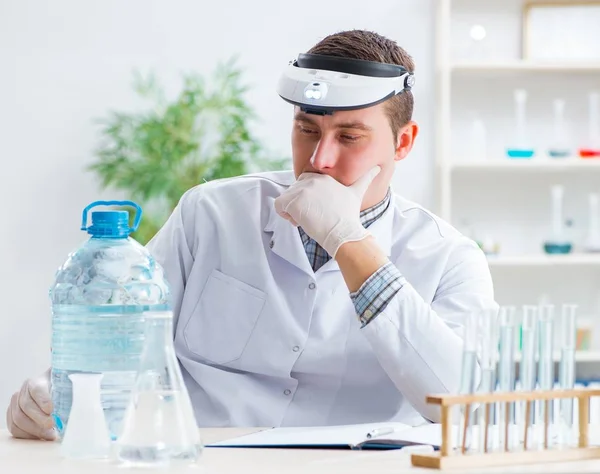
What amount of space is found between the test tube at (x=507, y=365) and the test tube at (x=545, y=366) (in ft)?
0.10

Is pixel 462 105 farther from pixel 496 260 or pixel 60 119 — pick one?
pixel 60 119

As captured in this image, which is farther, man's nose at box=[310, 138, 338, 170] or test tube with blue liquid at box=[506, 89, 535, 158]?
test tube with blue liquid at box=[506, 89, 535, 158]

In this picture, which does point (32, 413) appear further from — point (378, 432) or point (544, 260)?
point (544, 260)

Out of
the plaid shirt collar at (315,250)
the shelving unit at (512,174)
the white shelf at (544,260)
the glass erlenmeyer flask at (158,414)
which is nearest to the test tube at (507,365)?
the glass erlenmeyer flask at (158,414)

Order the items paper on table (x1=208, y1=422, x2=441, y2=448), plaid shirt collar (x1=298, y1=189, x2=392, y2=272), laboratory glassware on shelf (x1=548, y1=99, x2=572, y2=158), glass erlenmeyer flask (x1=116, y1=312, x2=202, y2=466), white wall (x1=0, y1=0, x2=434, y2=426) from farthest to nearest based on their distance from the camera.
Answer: white wall (x1=0, y1=0, x2=434, y2=426) → laboratory glassware on shelf (x1=548, y1=99, x2=572, y2=158) → plaid shirt collar (x1=298, y1=189, x2=392, y2=272) → paper on table (x1=208, y1=422, x2=441, y2=448) → glass erlenmeyer flask (x1=116, y1=312, x2=202, y2=466)

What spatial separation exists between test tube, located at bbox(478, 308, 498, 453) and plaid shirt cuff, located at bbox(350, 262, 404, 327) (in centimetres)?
42

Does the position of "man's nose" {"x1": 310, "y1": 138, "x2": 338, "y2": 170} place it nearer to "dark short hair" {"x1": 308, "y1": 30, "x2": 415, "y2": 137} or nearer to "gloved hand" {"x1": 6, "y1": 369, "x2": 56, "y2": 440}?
"dark short hair" {"x1": 308, "y1": 30, "x2": 415, "y2": 137}

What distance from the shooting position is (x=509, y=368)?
106 cm

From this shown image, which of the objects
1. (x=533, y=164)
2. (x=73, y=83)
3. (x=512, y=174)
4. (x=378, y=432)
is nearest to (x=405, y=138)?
(x=378, y=432)

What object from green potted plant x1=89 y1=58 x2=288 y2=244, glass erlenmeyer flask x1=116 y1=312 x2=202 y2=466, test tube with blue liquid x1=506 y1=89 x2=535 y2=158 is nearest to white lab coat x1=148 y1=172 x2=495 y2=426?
glass erlenmeyer flask x1=116 y1=312 x2=202 y2=466

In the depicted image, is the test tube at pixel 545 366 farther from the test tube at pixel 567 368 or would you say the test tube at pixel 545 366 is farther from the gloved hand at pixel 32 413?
the gloved hand at pixel 32 413

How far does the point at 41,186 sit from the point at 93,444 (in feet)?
10.4

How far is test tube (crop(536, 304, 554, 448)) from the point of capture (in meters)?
1.06

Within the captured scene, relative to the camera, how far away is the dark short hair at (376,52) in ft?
5.67
